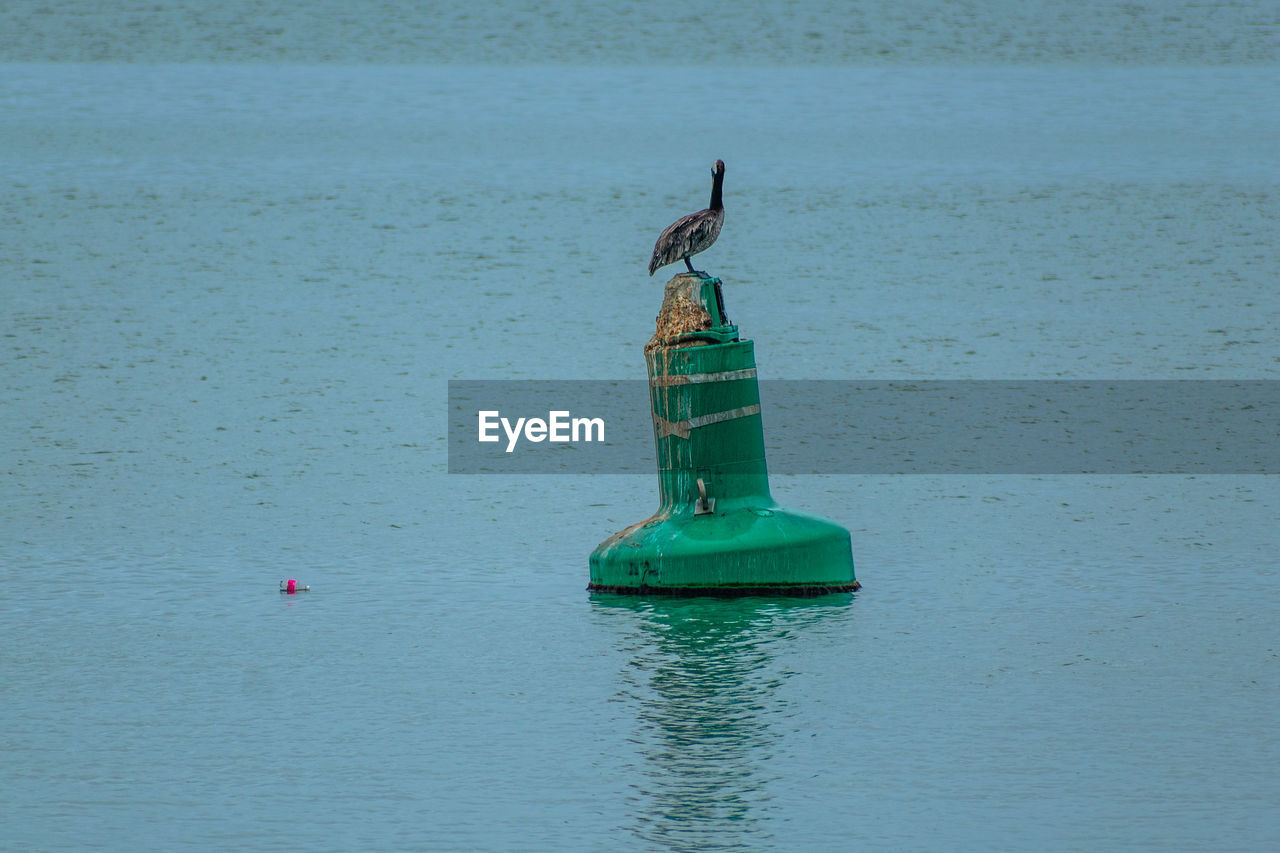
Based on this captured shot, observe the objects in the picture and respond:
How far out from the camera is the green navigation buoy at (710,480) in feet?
48.0

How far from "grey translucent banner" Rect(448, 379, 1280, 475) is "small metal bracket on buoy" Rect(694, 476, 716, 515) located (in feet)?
27.3

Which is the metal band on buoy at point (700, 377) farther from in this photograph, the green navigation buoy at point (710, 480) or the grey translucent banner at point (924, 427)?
the grey translucent banner at point (924, 427)

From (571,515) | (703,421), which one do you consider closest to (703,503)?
(703,421)

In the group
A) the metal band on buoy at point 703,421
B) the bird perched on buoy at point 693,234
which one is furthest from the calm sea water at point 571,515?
the bird perched on buoy at point 693,234

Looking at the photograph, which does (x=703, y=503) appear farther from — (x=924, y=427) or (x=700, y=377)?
(x=924, y=427)

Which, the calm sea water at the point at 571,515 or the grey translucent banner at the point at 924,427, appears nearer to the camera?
the calm sea water at the point at 571,515

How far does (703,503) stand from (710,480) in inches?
6.8

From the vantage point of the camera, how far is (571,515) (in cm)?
2030

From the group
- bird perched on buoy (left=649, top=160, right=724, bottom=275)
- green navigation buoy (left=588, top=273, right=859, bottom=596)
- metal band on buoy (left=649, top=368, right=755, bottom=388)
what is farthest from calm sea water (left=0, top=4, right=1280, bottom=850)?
bird perched on buoy (left=649, top=160, right=724, bottom=275)

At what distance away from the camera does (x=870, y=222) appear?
45562 mm

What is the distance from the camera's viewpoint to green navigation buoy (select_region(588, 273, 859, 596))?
14.6m

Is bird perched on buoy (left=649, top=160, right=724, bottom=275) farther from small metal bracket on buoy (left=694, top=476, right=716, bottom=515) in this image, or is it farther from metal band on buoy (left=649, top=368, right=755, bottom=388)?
small metal bracket on buoy (left=694, top=476, right=716, bottom=515)

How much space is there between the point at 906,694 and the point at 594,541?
20.3 feet

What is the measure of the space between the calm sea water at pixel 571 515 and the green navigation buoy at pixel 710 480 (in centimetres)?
33
